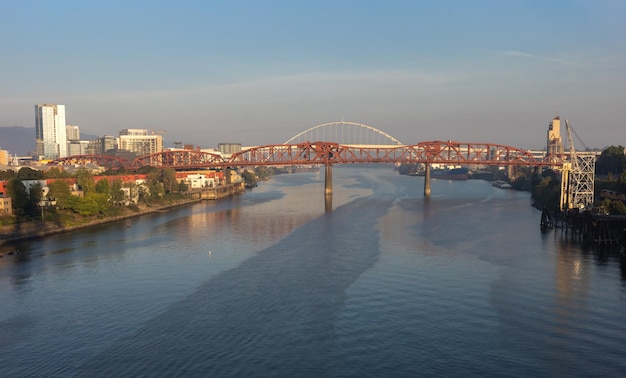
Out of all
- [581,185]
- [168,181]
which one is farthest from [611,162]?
[168,181]

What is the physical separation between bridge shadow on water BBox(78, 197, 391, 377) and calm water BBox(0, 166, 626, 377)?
4cm

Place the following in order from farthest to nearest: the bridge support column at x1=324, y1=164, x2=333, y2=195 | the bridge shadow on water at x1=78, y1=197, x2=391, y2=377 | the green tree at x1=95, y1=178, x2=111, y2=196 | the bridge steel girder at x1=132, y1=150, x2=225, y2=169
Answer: the bridge steel girder at x1=132, y1=150, x2=225, y2=169 < the bridge support column at x1=324, y1=164, x2=333, y2=195 < the green tree at x1=95, y1=178, x2=111, y2=196 < the bridge shadow on water at x1=78, y1=197, x2=391, y2=377

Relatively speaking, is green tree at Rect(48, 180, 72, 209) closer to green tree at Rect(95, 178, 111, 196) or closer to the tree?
green tree at Rect(95, 178, 111, 196)

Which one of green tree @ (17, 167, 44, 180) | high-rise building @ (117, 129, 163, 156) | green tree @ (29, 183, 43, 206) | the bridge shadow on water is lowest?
the bridge shadow on water

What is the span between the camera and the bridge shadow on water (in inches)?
339

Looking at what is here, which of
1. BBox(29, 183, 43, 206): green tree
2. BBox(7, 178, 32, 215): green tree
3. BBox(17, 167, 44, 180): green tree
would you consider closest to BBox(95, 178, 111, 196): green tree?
BBox(29, 183, 43, 206): green tree

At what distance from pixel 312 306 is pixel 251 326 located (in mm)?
1731

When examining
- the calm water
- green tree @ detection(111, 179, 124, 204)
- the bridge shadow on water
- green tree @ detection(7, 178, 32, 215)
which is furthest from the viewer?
green tree @ detection(111, 179, 124, 204)

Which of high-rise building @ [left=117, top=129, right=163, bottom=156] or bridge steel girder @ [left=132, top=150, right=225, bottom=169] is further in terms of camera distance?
high-rise building @ [left=117, top=129, right=163, bottom=156]

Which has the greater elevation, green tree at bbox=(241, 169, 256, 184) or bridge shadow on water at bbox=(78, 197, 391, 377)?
green tree at bbox=(241, 169, 256, 184)

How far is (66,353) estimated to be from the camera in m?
9.20

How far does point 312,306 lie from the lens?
1157 centimetres

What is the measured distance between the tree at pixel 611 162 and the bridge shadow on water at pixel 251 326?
2683 cm

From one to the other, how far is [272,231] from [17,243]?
9.85 metres
